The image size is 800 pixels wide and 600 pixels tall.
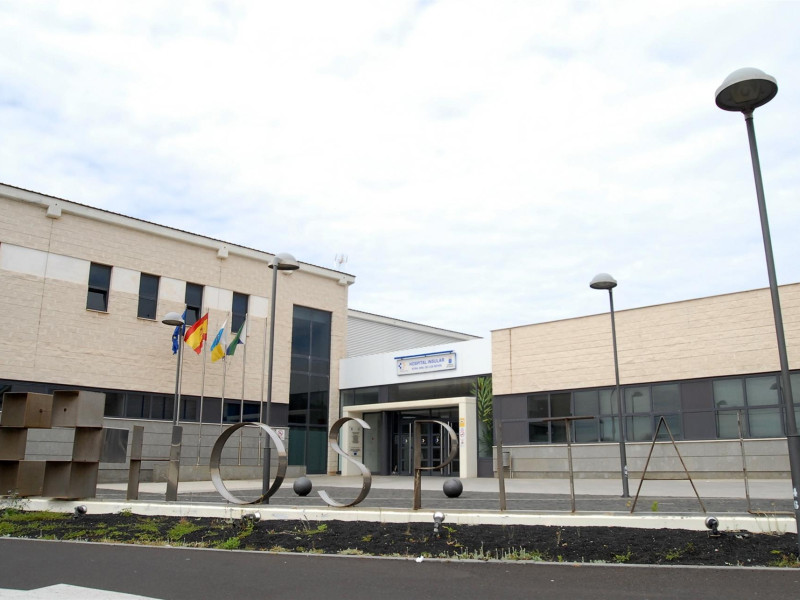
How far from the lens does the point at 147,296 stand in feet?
97.8

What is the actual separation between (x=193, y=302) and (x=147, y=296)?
2.11 metres

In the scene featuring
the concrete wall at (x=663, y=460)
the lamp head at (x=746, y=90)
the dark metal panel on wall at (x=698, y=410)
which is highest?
the lamp head at (x=746, y=90)

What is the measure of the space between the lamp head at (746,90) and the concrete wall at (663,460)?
48.2ft

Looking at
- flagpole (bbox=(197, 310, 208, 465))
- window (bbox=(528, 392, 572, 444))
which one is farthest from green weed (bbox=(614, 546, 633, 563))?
flagpole (bbox=(197, 310, 208, 465))

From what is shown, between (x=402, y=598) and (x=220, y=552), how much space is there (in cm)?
339

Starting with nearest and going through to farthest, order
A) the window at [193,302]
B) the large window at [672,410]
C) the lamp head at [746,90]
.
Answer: the lamp head at [746,90] → the large window at [672,410] → the window at [193,302]

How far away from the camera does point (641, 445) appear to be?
1033 inches

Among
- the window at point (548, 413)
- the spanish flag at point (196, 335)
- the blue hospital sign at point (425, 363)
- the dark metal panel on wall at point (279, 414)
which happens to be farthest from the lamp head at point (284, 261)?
the dark metal panel on wall at point (279, 414)

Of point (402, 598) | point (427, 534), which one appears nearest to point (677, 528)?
Answer: point (427, 534)

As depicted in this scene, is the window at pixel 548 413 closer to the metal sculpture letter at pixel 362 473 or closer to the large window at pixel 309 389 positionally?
the large window at pixel 309 389

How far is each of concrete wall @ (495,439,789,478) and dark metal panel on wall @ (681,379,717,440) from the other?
373 millimetres

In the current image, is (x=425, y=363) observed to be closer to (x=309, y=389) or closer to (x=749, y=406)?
(x=309, y=389)

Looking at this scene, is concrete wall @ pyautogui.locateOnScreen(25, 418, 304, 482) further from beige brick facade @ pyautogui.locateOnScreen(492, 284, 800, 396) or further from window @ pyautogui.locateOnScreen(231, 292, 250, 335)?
beige brick facade @ pyautogui.locateOnScreen(492, 284, 800, 396)

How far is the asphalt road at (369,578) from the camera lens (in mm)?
6484
